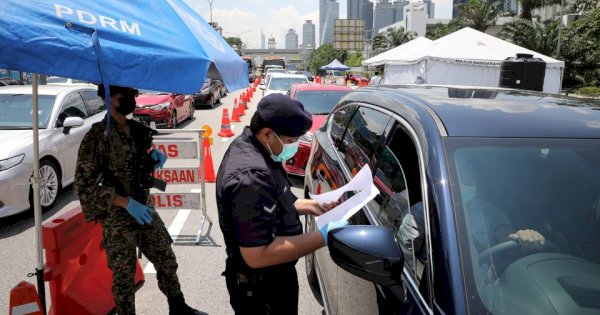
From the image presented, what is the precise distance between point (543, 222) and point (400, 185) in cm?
65

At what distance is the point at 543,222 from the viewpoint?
187 cm

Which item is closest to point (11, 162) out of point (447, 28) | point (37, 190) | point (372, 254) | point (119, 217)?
point (37, 190)

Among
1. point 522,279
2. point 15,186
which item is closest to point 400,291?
point 522,279

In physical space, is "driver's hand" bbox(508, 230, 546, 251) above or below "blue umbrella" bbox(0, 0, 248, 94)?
below

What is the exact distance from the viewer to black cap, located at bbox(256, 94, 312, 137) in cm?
217

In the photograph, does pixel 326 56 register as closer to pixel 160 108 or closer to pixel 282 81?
pixel 282 81

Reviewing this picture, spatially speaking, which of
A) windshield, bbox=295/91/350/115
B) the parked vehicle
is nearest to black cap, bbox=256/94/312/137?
windshield, bbox=295/91/350/115

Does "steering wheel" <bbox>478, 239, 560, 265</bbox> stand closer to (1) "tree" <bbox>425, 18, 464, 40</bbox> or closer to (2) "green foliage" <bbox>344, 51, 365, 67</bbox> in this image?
(1) "tree" <bbox>425, 18, 464, 40</bbox>

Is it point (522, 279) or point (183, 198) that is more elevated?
point (522, 279)

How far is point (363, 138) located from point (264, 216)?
4.17 ft

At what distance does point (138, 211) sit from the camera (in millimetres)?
3135

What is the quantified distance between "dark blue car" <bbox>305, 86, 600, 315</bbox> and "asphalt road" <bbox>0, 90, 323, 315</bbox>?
6.46ft

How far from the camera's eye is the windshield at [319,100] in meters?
9.38

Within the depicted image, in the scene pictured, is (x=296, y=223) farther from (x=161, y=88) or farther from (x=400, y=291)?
(x=161, y=88)
